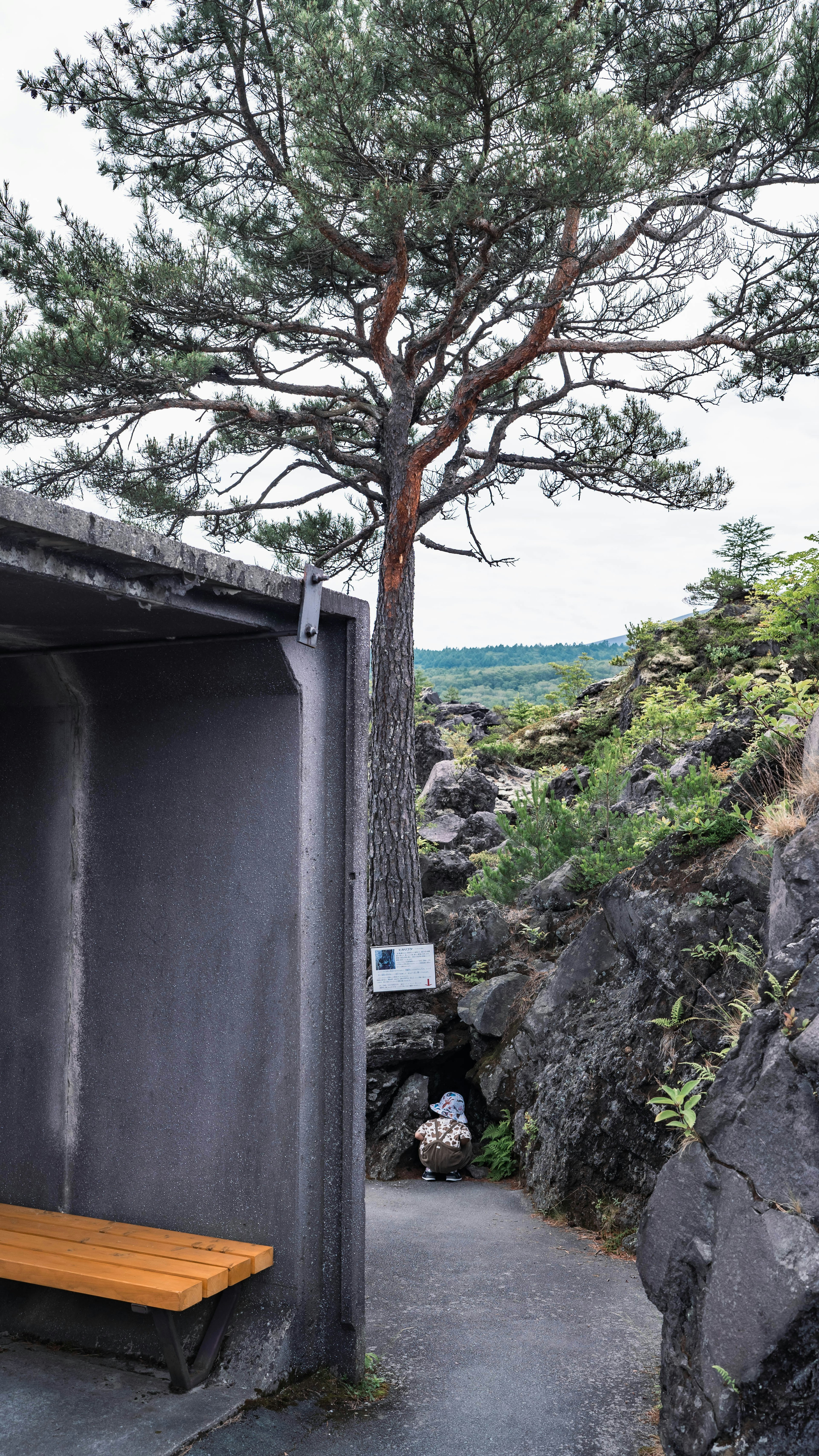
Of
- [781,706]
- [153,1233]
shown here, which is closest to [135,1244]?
[153,1233]

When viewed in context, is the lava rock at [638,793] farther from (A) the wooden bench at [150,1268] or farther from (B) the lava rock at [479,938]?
(A) the wooden bench at [150,1268]

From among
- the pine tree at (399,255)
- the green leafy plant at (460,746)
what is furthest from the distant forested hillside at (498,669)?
the pine tree at (399,255)

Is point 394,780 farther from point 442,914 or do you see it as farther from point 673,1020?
point 673,1020

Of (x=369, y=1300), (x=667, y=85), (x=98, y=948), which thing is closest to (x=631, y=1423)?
(x=369, y=1300)

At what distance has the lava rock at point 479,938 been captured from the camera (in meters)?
9.83

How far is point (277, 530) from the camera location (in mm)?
12172

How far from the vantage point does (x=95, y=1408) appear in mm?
3580

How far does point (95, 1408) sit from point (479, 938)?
6.57m

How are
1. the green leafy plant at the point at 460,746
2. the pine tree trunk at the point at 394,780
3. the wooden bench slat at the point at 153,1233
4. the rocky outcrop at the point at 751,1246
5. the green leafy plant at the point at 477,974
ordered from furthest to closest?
the green leafy plant at the point at 460,746, the pine tree trunk at the point at 394,780, the green leafy plant at the point at 477,974, the wooden bench slat at the point at 153,1233, the rocky outcrop at the point at 751,1246

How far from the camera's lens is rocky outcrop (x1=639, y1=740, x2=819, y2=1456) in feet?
9.81

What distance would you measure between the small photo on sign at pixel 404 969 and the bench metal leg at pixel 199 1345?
17.0 feet

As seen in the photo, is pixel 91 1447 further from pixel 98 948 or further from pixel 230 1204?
pixel 98 948

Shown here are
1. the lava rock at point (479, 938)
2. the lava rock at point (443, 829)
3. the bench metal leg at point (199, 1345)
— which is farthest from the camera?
the lava rock at point (443, 829)

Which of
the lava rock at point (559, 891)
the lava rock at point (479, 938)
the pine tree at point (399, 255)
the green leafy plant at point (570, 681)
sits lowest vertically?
the lava rock at point (479, 938)
